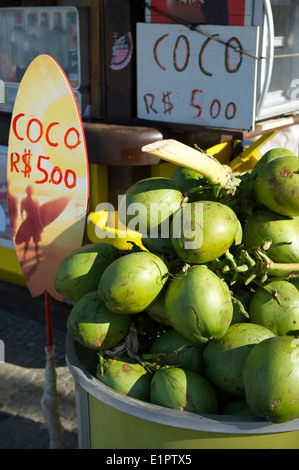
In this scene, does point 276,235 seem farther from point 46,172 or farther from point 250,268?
point 46,172

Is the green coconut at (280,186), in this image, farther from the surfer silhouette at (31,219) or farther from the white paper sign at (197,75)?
the surfer silhouette at (31,219)

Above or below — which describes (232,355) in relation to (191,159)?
below

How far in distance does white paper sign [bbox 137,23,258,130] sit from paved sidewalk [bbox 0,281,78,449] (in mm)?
1635

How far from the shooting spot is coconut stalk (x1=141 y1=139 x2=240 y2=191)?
1.83 meters

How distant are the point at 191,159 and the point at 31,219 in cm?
144

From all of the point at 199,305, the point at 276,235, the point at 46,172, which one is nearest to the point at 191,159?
the point at 276,235

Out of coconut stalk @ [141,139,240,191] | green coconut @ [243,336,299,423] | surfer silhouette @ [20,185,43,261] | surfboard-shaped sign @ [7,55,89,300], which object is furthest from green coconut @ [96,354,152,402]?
surfer silhouette @ [20,185,43,261]

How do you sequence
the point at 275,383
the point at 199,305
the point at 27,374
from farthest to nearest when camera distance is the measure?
1. the point at 27,374
2. the point at 199,305
3. the point at 275,383

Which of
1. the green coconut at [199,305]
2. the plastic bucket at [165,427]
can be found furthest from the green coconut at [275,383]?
the green coconut at [199,305]

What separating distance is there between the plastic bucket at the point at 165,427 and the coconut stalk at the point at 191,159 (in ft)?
2.60

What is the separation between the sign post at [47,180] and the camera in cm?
269

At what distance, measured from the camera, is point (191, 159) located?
73.4 inches

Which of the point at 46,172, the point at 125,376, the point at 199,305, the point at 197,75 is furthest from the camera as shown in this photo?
the point at 197,75

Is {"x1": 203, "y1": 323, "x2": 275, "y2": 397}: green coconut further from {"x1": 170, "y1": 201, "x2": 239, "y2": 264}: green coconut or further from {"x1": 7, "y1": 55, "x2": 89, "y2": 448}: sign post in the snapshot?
{"x1": 7, "y1": 55, "x2": 89, "y2": 448}: sign post
